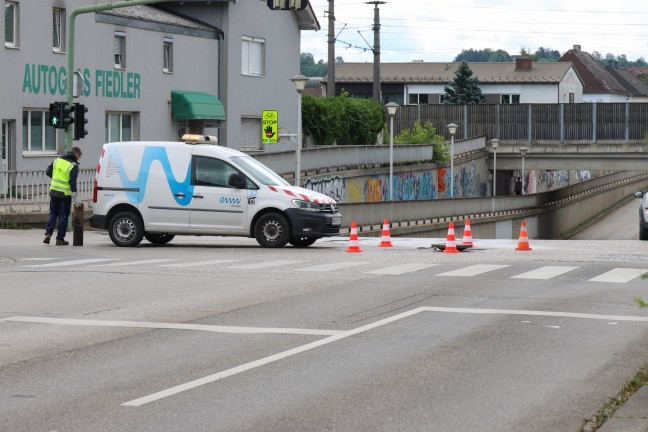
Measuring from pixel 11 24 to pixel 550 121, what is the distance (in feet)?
146

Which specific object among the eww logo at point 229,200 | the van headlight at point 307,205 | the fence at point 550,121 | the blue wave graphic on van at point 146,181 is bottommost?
the van headlight at point 307,205

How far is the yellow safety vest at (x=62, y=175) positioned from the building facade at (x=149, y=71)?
19.3 ft

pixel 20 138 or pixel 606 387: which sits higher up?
pixel 20 138

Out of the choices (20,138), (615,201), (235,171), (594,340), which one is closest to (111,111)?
(20,138)

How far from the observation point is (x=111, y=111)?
4250 centimetres

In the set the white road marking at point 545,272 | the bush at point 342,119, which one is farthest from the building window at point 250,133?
the white road marking at point 545,272

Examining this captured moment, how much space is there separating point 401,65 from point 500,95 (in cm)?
1135

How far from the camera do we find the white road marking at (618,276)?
17.2m

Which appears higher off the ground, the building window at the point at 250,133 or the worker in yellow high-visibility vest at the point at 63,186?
the building window at the point at 250,133

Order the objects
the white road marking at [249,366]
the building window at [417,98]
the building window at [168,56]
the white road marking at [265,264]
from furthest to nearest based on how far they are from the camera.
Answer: the building window at [417,98]
the building window at [168,56]
the white road marking at [265,264]
the white road marking at [249,366]

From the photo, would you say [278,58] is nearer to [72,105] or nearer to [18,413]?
[72,105]

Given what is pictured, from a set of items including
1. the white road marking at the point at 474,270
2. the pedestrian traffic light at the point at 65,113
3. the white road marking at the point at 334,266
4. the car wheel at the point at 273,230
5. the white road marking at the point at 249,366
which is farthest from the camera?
the pedestrian traffic light at the point at 65,113

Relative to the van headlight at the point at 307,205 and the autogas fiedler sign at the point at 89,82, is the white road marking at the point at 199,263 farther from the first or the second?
the autogas fiedler sign at the point at 89,82

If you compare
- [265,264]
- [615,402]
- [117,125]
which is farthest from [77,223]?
[117,125]
